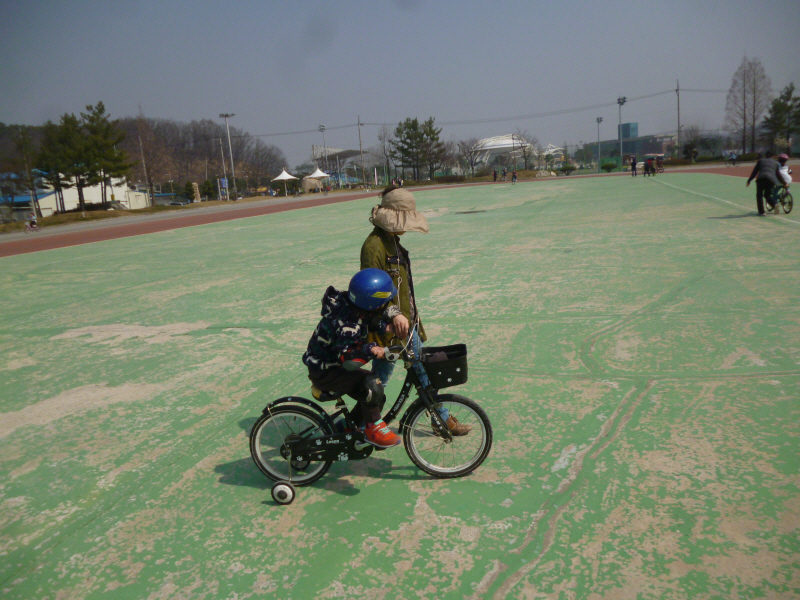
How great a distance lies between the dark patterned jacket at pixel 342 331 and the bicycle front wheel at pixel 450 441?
21.7 inches

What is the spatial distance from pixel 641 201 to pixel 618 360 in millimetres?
17815

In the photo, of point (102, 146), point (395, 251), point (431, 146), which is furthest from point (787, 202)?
point (431, 146)

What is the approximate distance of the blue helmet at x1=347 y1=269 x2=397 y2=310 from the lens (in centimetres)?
317

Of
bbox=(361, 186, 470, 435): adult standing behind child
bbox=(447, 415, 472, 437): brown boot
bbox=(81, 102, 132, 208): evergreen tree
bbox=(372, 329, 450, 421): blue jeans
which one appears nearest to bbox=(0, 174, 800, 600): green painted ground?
bbox=(447, 415, 472, 437): brown boot

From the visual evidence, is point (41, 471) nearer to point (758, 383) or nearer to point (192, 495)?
point (192, 495)

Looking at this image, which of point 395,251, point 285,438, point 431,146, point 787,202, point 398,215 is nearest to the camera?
point 285,438

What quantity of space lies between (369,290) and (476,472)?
4.56 ft

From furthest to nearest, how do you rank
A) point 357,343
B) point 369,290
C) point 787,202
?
point 787,202 → point 357,343 → point 369,290

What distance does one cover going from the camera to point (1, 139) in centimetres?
6150

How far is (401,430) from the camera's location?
12.0 feet

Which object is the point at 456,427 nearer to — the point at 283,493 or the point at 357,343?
the point at 357,343

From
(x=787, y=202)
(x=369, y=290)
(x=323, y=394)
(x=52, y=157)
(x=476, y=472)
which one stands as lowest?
(x=476, y=472)

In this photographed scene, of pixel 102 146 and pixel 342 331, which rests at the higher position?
pixel 102 146

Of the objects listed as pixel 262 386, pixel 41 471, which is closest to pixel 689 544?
pixel 262 386
